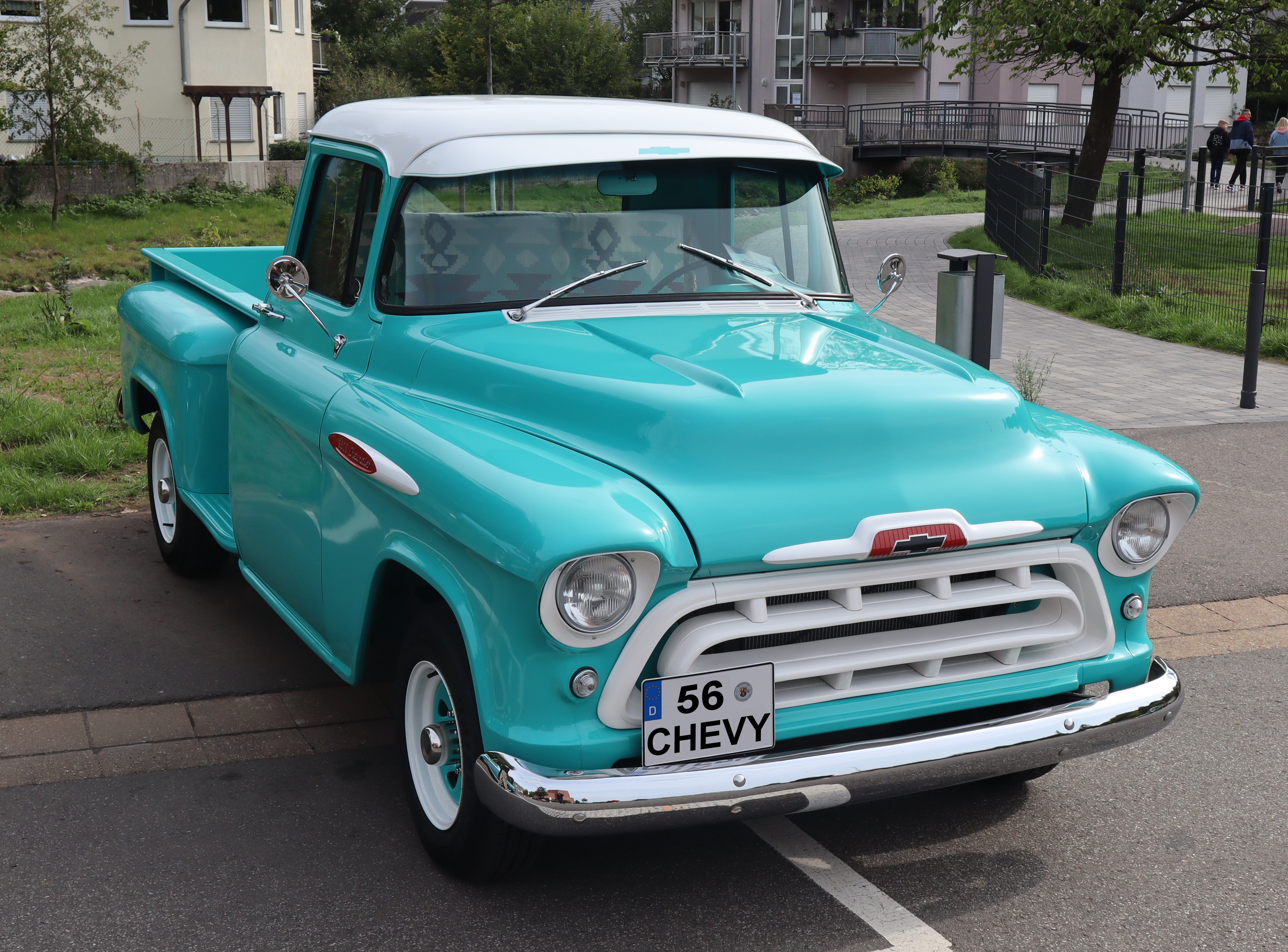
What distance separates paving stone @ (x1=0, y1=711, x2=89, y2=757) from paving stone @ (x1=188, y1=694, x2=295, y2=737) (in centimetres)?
35

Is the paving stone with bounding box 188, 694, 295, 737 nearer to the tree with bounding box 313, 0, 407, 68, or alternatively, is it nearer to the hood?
the hood

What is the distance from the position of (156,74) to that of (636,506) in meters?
36.9

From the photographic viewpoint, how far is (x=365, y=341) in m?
3.81

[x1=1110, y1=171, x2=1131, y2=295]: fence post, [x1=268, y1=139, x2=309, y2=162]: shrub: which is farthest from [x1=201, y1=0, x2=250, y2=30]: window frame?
[x1=1110, y1=171, x2=1131, y2=295]: fence post

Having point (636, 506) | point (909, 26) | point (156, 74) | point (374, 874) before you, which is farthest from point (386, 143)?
point (909, 26)

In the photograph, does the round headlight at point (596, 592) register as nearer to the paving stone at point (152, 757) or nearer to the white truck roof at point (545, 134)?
the white truck roof at point (545, 134)

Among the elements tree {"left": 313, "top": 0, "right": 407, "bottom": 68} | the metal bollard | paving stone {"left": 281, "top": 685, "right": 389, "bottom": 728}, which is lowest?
paving stone {"left": 281, "top": 685, "right": 389, "bottom": 728}

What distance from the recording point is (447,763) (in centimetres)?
325

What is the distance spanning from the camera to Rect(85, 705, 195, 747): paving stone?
4.07m

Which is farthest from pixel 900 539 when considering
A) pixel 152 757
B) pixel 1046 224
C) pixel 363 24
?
pixel 363 24

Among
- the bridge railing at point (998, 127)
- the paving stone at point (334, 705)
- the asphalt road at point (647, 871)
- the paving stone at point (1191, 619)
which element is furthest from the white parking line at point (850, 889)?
the bridge railing at point (998, 127)

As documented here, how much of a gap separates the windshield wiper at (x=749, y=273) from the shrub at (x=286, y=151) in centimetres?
3486

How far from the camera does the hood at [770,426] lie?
114 inches

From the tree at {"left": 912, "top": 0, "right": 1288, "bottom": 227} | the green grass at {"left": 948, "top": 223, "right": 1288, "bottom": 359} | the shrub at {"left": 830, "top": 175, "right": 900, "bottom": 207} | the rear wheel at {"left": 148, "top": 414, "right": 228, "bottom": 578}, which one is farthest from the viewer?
the shrub at {"left": 830, "top": 175, "right": 900, "bottom": 207}
